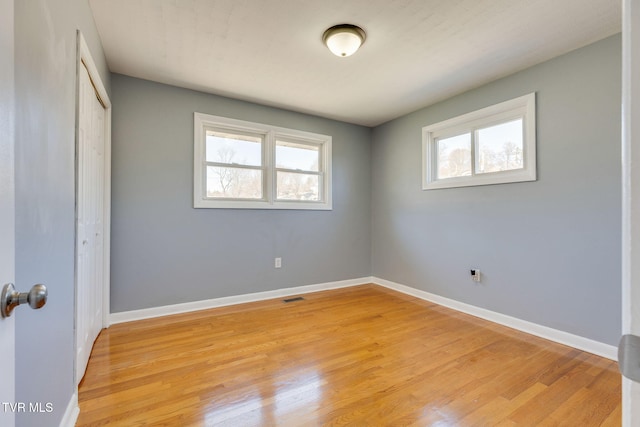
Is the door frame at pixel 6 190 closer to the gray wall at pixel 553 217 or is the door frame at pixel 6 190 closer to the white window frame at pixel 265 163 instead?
the white window frame at pixel 265 163

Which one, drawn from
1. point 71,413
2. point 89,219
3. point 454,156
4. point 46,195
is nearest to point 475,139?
point 454,156

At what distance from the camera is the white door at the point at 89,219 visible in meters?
1.82

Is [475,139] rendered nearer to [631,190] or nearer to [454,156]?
[454,156]

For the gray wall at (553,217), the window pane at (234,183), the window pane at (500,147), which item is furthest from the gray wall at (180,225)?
the window pane at (500,147)

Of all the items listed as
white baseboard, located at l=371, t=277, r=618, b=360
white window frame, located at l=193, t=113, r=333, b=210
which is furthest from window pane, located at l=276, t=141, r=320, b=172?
white baseboard, located at l=371, t=277, r=618, b=360

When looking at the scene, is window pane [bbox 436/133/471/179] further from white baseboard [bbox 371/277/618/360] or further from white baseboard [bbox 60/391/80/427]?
white baseboard [bbox 60/391/80/427]

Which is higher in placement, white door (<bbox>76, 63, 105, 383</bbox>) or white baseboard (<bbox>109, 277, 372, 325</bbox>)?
white door (<bbox>76, 63, 105, 383</bbox>)

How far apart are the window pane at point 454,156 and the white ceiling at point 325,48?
0.58 m

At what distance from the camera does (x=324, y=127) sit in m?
4.20

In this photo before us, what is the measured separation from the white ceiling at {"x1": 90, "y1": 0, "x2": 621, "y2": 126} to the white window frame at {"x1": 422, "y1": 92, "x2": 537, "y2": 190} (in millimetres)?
332

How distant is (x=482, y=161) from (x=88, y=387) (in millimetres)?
3875

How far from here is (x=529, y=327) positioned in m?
2.67

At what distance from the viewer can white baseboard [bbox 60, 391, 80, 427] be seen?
1388 mm

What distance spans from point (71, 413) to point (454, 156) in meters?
3.91
